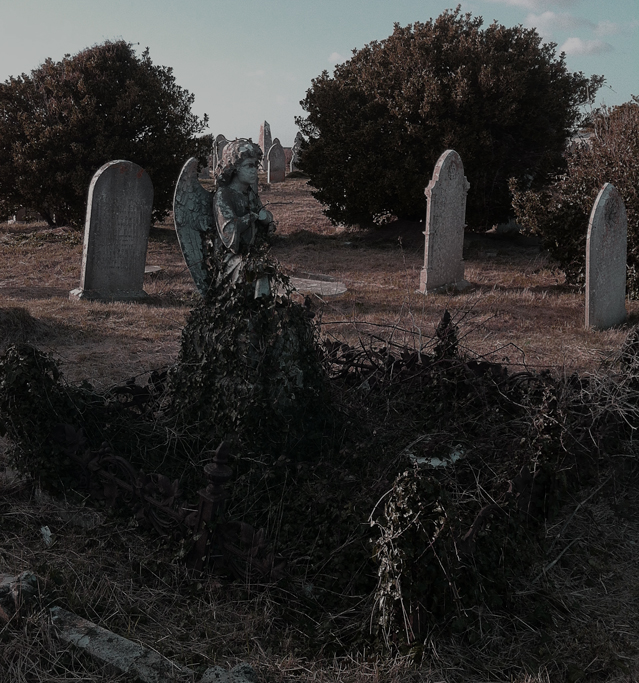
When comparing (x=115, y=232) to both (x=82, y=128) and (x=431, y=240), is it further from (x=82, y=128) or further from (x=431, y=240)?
(x=82, y=128)

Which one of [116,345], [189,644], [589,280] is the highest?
[589,280]

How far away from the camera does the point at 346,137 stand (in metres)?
15.8

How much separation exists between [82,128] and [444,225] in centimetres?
889

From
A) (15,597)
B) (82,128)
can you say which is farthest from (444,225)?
(15,597)

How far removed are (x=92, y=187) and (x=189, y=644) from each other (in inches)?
341

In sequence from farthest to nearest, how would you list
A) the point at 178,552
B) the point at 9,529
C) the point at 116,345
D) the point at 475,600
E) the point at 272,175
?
the point at 272,175, the point at 116,345, the point at 9,529, the point at 178,552, the point at 475,600

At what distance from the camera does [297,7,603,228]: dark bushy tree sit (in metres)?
14.8

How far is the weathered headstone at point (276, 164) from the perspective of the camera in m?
27.4

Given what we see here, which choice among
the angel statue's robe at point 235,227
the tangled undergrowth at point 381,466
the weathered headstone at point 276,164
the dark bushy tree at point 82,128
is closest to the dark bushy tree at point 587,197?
the tangled undergrowth at point 381,466

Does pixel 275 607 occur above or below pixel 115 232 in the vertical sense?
below

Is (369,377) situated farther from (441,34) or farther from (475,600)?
(441,34)

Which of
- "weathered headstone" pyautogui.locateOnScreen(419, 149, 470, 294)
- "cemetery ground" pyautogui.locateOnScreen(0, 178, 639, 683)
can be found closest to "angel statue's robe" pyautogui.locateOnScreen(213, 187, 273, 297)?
"cemetery ground" pyautogui.locateOnScreen(0, 178, 639, 683)

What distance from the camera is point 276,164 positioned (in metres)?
27.8

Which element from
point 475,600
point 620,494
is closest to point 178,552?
point 475,600
